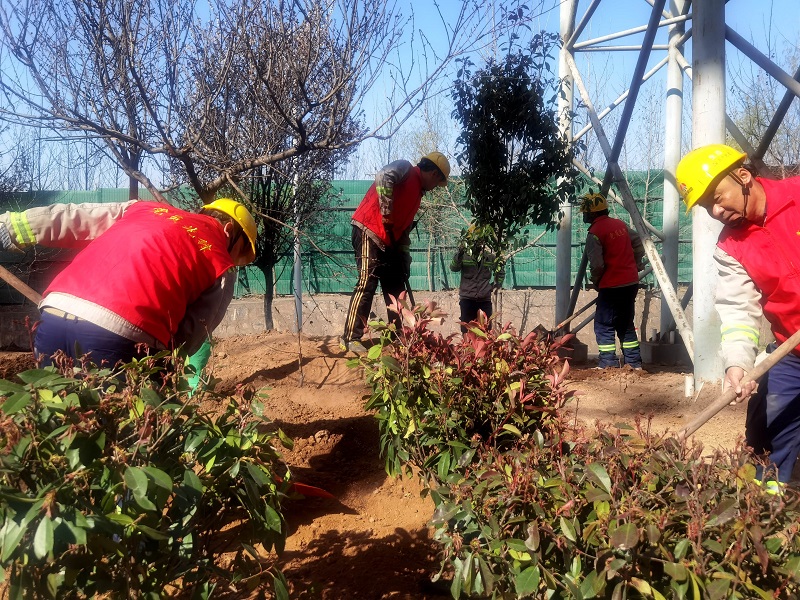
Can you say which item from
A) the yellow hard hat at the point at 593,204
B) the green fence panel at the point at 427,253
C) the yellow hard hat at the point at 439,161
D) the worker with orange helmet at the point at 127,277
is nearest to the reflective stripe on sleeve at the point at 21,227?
the worker with orange helmet at the point at 127,277

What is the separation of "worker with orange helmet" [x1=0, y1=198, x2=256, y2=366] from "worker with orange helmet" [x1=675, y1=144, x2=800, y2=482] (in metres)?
2.00

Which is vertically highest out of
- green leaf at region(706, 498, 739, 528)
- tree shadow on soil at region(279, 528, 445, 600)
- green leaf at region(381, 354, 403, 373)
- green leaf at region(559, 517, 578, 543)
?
green leaf at region(381, 354, 403, 373)

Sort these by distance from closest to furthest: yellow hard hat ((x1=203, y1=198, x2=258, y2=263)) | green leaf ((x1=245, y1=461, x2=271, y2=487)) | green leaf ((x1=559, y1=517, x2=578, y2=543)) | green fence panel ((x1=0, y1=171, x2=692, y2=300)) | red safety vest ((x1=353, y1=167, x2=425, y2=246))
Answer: green leaf ((x1=559, y1=517, x2=578, y2=543)) < green leaf ((x1=245, y1=461, x2=271, y2=487)) < yellow hard hat ((x1=203, y1=198, x2=258, y2=263)) < red safety vest ((x1=353, y1=167, x2=425, y2=246)) < green fence panel ((x1=0, y1=171, x2=692, y2=300))

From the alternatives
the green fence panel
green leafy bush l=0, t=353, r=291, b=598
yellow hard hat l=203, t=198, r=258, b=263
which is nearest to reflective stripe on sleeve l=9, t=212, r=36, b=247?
yellow hard hat l=203, t=198, r=258, b=263

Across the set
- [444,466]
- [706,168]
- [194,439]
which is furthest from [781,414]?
[194,439]

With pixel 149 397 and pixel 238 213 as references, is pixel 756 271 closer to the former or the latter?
pixel 238 213

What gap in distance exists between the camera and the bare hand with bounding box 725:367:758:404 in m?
2.61

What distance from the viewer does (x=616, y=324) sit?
23.0 ft

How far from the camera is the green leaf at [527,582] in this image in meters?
1.56

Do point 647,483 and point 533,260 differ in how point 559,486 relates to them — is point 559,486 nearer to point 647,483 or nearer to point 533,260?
point 647,483

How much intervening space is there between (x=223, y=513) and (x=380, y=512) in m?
1.55

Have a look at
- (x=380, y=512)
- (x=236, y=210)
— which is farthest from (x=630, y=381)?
(x=236, y=210)

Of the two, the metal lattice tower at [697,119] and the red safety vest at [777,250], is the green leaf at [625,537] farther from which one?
the metal lattice tower at [697,119]

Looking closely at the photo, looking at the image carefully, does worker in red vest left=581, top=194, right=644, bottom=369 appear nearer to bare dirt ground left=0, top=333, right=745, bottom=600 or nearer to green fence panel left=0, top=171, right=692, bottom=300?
bare dirt ground left=0, top=333, right=745, bottom=600
